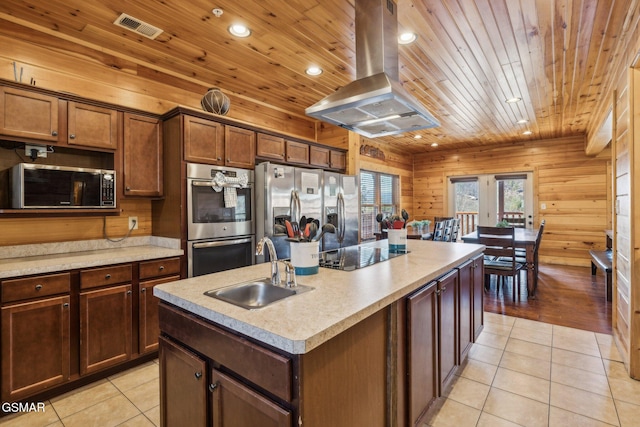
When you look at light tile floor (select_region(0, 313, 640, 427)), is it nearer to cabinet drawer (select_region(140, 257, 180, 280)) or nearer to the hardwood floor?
the hardwood floor

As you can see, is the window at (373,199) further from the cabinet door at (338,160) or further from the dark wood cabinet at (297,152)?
the dark wood cabinet at (297,152)

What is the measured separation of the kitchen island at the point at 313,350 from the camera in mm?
985

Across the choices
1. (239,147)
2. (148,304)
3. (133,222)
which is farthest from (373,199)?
(148,304)

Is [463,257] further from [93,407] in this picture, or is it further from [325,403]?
[93,407]

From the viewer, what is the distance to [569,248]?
20.5ft

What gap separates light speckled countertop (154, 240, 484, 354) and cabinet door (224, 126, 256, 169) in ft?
5.15

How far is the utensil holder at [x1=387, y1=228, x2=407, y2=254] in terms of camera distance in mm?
2436

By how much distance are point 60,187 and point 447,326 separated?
2885mm

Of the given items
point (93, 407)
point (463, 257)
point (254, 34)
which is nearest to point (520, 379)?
point (463, 257)

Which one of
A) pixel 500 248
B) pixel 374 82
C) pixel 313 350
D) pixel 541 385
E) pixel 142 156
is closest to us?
pixel 313 350

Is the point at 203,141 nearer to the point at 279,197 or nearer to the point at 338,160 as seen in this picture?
the point at 279,197

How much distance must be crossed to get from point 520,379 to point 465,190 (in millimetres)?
5807

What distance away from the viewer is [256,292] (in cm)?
156

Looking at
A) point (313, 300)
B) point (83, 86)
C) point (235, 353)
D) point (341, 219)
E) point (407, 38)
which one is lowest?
point (235, 353)
